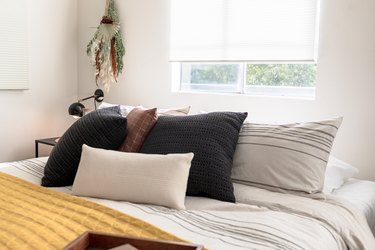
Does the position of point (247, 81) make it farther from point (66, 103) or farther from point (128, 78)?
point (66, 103)

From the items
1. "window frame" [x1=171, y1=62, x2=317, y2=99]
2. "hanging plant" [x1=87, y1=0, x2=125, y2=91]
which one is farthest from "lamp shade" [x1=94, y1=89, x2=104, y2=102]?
"window frame" [x1=171, y1=62, x2=317, y2=99]

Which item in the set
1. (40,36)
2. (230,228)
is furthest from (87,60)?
(230,228)

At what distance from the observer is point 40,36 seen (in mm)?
3424

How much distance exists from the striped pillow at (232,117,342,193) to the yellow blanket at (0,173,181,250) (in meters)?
0.69

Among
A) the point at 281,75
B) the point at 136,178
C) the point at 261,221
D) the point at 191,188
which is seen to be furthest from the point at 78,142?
the point at 281,75

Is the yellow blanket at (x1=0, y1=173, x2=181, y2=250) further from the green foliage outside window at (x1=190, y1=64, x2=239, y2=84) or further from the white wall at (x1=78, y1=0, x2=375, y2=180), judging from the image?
the green foliage outside window at (x1=190, y1=64, x2=239, y2=84)

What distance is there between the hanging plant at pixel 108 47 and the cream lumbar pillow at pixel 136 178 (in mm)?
1739

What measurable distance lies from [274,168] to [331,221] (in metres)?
0.37

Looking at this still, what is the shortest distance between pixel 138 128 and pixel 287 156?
738 millimetres

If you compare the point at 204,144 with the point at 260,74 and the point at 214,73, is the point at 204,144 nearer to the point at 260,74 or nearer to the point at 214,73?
the point at 260,74

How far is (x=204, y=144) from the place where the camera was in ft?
5.70

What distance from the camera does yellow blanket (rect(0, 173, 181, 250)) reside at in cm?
Result: 114

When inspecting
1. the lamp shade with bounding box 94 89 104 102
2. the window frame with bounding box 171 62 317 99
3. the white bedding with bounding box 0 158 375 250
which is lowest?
the white bedding with bounding box 0 158 375 250

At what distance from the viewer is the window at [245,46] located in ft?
7.78
